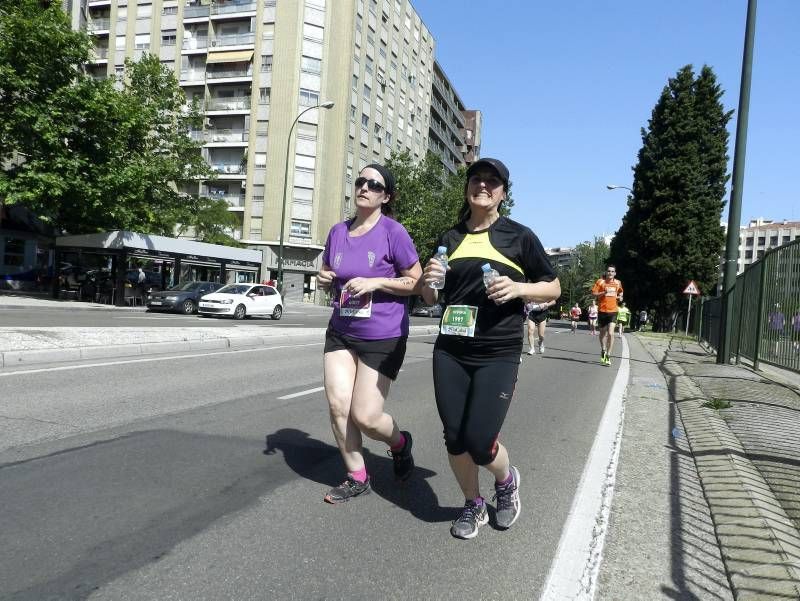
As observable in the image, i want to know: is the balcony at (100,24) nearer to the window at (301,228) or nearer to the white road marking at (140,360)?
the window at (301,228)

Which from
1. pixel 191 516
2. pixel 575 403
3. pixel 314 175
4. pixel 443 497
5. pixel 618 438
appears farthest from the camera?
pixel 314 175

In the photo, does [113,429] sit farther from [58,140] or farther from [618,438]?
[58,140]

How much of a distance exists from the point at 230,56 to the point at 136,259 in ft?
97.3

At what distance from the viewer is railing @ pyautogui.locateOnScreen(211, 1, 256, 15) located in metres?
52.7

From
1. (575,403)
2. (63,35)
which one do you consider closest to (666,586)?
(575,403)

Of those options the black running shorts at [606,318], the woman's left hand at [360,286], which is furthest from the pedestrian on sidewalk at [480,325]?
the black running shorts at [606,318]

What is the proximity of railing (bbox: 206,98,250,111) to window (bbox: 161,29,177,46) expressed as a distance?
5.94 m

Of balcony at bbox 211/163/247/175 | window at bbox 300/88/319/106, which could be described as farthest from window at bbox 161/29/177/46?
window at bbox 300/88/319/106

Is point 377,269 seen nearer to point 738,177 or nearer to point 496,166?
point 496,166

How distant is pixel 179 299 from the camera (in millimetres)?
24266

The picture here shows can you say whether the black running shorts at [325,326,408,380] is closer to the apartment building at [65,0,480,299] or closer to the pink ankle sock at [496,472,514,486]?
the pink ankle sock at [496,472,514,486]

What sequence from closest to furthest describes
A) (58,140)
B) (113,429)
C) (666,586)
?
(666,586)
(113,429)
(58,140)

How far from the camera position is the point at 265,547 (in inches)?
123

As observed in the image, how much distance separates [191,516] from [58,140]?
24.9 metres
